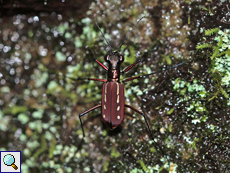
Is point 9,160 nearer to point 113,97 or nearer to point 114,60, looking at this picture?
point 113,97

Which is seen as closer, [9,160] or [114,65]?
[114,65]

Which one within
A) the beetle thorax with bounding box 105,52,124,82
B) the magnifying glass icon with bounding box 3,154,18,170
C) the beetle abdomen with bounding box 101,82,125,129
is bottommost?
the magnifying glass icon with bounding box 3,154,18,170

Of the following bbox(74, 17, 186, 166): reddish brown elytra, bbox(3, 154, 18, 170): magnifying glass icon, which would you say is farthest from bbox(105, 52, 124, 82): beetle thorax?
bbox(3, 154, 18, 170): magnifying glass icon

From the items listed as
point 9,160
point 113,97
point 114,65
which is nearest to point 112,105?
point 113,97

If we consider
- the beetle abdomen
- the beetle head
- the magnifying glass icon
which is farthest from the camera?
the magnifying glass icon

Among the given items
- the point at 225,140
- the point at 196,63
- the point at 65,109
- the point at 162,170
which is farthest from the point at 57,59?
the point at 225,140

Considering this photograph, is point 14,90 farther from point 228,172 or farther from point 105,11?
point 228,172

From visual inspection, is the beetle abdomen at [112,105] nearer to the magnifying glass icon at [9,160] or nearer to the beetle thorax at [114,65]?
the beetle thorax at [114,65]

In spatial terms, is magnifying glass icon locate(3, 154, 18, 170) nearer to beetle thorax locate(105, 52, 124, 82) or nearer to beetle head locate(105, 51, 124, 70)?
beetle thorax locate(105, 52, 124, 82)
